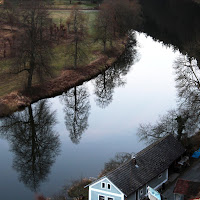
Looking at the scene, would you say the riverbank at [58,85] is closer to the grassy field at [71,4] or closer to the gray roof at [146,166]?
the gray roof at [146,166]

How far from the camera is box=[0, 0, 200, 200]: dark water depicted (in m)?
44.9

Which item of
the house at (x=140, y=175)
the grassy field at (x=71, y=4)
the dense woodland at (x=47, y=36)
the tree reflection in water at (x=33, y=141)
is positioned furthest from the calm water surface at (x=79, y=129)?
the grassy field at (x=71, y=4)

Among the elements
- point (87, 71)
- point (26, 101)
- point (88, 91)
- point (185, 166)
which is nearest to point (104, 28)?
point (87, 71)

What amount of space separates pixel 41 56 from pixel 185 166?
30787 millimetres

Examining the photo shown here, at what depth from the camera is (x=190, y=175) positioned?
138ft

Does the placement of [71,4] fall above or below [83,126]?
below

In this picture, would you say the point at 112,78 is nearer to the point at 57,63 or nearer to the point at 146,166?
the point at 57,63

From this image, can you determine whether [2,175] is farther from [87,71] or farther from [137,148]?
[87,71]

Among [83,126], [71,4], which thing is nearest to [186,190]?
[83,126]

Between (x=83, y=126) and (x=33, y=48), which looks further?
(x=33, y=48)

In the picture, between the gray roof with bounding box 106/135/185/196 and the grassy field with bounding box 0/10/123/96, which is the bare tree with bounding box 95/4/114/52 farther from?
the gray roof with bounding box 106/135/185/196

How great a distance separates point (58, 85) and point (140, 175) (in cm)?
3433

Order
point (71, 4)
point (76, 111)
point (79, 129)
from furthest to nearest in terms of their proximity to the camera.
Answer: point (71, 4) → point (76, 111) → point (79, 129)

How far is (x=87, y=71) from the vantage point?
75938 mm
